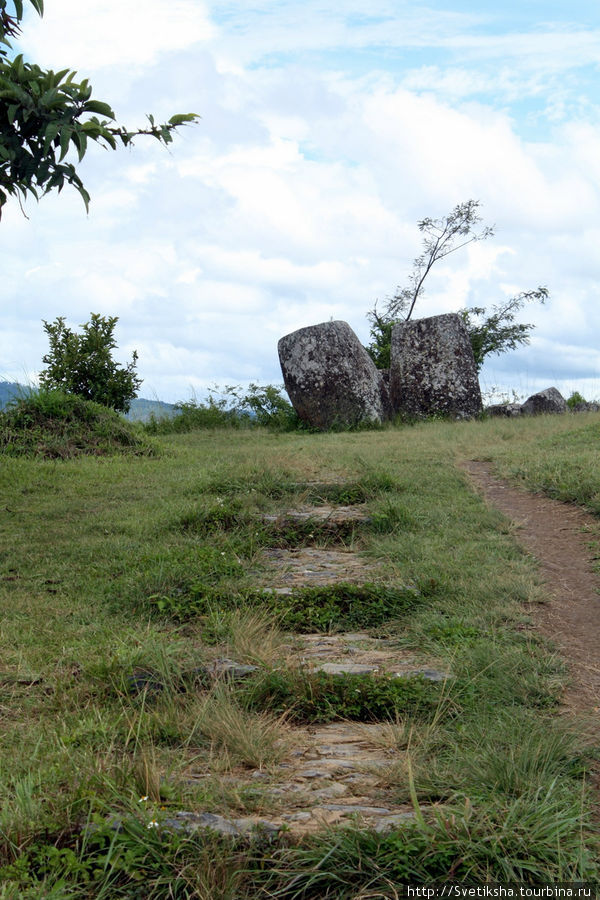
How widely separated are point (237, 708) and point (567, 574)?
3338 millimetres

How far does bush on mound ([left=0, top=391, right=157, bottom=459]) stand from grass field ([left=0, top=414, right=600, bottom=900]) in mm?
3499

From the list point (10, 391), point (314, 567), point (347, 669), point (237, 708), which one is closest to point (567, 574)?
point (314, 567)

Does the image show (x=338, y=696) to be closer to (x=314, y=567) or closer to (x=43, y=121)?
(x=314, y=567)

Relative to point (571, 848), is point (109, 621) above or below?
above

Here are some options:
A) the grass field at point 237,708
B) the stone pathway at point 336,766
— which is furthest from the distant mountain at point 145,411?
the stone pathway at point 336,766

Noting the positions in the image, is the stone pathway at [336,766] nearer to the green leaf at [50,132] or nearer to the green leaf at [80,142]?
the green leaf at [80,142]

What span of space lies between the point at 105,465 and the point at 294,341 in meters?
7.26

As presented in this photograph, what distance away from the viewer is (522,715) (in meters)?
3.36

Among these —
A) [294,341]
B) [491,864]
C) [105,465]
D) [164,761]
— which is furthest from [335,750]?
[294,341]

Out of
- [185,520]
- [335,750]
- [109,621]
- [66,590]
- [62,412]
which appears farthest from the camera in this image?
[62,412]

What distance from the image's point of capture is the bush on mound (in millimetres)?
11359

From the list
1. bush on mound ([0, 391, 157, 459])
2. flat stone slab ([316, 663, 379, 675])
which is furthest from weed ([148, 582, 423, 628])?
bush on mound ([0, 391, 157, 459])

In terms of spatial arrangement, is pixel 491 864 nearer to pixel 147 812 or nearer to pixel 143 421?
pixel 147 812

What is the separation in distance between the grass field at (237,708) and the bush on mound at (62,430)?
11.5 ft
